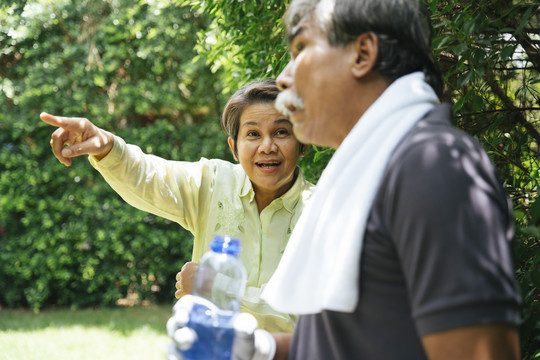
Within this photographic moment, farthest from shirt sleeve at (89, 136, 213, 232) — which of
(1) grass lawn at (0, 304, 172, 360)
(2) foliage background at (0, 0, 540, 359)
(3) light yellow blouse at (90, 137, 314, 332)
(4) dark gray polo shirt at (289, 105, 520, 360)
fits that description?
(2) foliage background at (0, 0, 540, 359)

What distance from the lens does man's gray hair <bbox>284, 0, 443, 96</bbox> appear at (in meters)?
1.29

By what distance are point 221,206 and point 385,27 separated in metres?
1.48

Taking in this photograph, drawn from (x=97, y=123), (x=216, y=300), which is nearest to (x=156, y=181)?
(x=216, y=300)

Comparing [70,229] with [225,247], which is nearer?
[225,247]

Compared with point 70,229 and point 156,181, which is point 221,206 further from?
point 70,229

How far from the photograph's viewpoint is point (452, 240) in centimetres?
96

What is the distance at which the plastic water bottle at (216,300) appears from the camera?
1.24 m

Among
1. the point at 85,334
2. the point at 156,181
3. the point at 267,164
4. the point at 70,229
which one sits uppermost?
the point at 267,164

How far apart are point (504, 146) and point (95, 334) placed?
5018 millimetres

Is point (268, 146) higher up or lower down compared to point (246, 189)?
higher up

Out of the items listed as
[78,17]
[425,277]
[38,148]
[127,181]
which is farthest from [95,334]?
[425,277]

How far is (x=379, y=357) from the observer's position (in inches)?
44.6

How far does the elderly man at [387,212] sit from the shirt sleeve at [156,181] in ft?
3.39

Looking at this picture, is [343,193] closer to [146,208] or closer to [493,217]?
[493,217]
